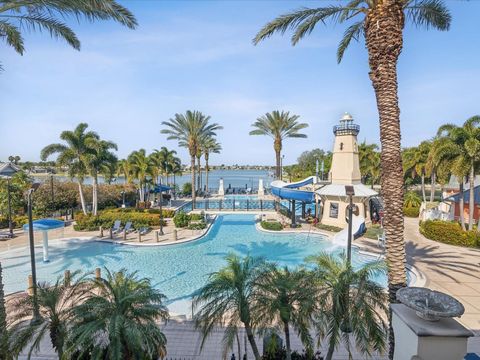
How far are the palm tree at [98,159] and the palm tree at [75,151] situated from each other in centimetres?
26

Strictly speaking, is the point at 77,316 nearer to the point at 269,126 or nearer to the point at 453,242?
the point at 453,242

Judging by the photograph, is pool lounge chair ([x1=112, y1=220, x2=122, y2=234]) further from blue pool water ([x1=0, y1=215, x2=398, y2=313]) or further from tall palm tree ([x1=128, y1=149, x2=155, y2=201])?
tall palm tree ([x1=128, y1=149, x2=155, y2=201])

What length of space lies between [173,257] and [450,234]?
1821 cm

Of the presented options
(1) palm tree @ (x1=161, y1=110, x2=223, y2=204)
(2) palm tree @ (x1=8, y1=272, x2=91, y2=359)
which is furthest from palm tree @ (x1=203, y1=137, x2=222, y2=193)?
(2) palm tree @ (x1=8, y1=272, x2=91, y2=359)

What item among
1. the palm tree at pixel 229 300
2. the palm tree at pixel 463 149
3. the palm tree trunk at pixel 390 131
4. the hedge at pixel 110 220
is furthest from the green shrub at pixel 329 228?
the palm tree at pixel 229 300

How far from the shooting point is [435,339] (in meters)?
4.18

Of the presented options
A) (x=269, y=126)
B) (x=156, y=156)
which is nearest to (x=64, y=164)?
(x=156, y=156)

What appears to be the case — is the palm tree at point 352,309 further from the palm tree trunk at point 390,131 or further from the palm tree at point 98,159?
the palm tree at point 98,159

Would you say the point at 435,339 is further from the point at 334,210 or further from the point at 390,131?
the point at 334,210

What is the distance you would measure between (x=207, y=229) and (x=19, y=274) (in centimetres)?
1249

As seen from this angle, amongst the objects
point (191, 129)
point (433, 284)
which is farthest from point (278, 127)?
point (433, 284)

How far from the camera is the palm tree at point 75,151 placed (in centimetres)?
2361

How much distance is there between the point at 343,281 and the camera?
623 cm

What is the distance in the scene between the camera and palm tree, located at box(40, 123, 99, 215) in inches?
930
